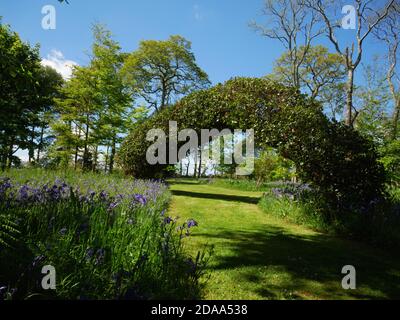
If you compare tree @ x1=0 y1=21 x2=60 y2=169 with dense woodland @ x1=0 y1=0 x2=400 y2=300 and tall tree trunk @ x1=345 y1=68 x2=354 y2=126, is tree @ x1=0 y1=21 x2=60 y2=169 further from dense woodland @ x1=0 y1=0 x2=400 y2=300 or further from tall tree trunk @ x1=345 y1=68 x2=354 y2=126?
tall tree trunk @ x1=345 y1=68 x2=354 y2=126

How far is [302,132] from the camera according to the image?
8.45m

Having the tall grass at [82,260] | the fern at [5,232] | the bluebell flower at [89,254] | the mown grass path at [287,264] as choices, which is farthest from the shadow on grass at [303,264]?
the fern at [5,232]

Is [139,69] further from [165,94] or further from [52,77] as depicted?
[52,77]

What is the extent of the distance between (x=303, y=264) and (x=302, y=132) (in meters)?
4.93

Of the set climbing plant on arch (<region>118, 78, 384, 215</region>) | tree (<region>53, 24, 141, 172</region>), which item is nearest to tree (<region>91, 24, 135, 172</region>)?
tree (<region>53, 24, 141, 172</region>)

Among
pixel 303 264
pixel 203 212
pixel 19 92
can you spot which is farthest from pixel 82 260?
pixel 203 212

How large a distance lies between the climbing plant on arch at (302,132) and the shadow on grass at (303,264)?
190 centimetres

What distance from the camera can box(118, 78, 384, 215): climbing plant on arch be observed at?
7.43 metres

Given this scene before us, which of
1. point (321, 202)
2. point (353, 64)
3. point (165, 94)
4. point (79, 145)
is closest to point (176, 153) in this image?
point (79, 145)

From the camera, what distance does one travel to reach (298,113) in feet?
28.8

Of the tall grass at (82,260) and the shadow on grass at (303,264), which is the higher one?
the tall grass at (82,260)

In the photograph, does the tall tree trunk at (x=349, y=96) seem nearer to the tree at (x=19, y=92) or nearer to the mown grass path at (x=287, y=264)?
the mown grass path at (x=287, y=264)

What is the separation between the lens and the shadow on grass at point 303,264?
11.8 feet
